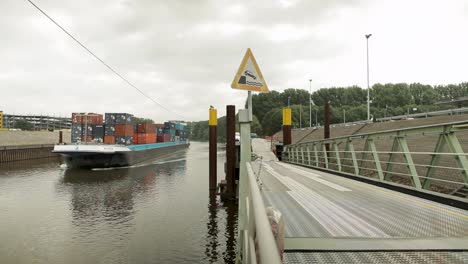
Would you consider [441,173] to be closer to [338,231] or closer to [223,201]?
[223,201]

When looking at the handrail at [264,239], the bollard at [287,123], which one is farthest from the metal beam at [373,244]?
the bollard at [287,123]

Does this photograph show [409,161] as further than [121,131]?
No

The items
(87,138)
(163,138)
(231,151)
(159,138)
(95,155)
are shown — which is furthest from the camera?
(163,138)

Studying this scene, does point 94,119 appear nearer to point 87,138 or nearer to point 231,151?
point 87,138

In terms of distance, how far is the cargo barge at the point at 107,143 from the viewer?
119ft

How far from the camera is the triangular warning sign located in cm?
479

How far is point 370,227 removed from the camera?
3.88 m

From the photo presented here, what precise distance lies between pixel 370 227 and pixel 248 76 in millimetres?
2927

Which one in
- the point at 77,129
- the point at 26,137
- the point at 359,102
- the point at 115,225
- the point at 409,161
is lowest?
the point at 115,225

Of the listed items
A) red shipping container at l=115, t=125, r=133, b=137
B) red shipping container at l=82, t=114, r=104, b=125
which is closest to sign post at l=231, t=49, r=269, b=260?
red shipping container at l=115, t=125, r=133, b=137

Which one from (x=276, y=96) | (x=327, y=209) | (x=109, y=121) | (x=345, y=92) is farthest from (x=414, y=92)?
(x=327, y=209)

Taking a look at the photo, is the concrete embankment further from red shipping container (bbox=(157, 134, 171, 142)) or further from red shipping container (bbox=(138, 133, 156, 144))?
red shipping container (bbox=(157, 134, 171, 142))

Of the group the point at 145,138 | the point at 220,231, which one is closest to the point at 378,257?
the point at 220,231

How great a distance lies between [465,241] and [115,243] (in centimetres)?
1086
